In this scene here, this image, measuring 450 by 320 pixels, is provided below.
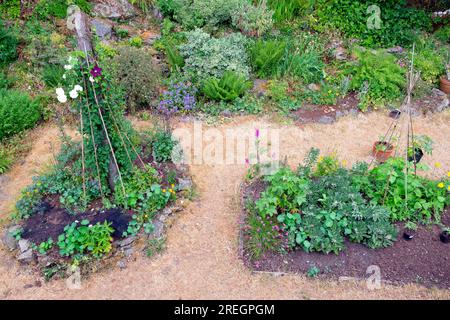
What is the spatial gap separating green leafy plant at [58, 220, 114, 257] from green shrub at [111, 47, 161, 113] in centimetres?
305

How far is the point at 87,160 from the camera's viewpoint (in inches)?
203

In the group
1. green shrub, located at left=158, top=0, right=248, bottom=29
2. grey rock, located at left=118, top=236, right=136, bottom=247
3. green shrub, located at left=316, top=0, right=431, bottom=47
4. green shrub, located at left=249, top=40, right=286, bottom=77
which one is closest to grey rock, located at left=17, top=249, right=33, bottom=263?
grey rock, located at left=118, top=236, right=136, bottom=247

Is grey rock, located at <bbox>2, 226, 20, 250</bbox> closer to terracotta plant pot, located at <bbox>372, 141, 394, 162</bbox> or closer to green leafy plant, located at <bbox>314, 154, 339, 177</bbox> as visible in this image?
green leafy plant, located at <bbox>314, 154, 339, 177</bbox>

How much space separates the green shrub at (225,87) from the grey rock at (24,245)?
13.4 feet

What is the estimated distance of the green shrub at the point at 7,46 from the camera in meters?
7.84

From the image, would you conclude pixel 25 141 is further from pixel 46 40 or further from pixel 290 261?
pixel 290 261

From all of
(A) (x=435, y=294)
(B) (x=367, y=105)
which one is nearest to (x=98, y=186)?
(A) (x=435, y=294)

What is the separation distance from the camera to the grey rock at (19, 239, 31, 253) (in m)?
4.77

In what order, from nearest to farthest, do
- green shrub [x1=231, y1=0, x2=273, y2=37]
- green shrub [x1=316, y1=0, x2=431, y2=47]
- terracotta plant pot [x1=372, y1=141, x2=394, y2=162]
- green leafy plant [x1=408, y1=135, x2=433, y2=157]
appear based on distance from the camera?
green leafy plant [x1=408, y1=135, x2=433, y2=157] < terracotta plant pot [x1=372, y1=141, x2=394, y2=162] < green shrub [x1=231, y1=0, x2=273, y2=37] < green shrub [x1=316, y1=0, x2=431, y2=47]

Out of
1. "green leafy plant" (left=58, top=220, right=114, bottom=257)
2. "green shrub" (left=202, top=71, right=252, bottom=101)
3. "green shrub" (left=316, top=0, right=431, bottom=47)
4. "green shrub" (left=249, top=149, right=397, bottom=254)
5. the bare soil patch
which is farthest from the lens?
"green shrub" (left=316, top=0, right=431, bottom=47)

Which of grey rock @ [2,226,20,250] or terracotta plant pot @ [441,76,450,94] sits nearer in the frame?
grey rock @ [2,226,20,250]

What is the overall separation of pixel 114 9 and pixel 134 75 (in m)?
3.28

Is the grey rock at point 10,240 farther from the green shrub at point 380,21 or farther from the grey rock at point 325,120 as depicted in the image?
the green shrub at point 380,21

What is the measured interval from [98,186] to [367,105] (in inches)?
214
